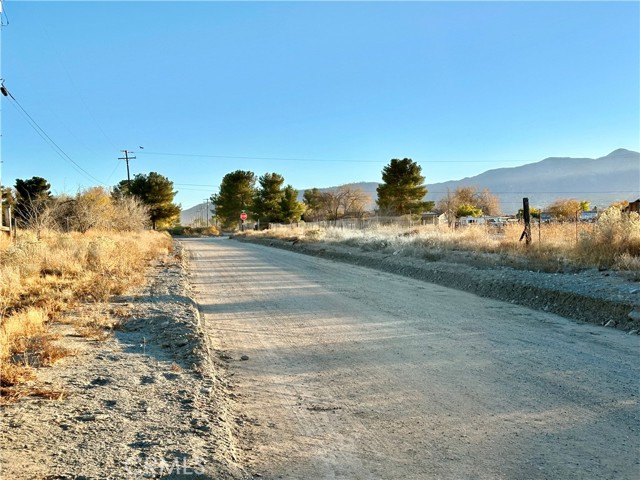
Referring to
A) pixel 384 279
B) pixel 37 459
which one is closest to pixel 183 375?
pixel 37 459

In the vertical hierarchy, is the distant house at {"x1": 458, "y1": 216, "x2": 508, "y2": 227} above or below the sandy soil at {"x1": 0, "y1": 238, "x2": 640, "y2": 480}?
above

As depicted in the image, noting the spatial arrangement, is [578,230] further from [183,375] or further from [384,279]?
[183,375]

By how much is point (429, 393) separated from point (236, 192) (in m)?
85.6

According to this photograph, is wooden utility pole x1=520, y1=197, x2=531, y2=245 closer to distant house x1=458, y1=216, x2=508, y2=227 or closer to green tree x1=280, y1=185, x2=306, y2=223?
distant house x1=458, y1=216, x2=508, y2=227

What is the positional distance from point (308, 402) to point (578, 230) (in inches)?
590

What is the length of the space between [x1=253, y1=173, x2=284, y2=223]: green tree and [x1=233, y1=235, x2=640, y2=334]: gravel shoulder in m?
59.4

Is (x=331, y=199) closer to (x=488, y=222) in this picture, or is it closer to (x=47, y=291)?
(x=488, y=222)

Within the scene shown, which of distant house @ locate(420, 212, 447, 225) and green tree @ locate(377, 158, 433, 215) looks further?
green tree @ locate(377, 158, 433, 215)

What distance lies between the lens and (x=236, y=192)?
8844 cm

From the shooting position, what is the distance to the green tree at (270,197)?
7744 centimetres

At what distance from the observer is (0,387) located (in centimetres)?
455

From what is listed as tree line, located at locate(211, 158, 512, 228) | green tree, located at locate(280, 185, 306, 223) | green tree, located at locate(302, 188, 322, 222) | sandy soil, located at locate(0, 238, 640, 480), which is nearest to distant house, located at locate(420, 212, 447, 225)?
tree line, located at locate(211, 158, 512, 228)

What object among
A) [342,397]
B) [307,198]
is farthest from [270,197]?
[342,397]

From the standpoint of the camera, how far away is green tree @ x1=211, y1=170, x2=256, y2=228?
3482 inches
